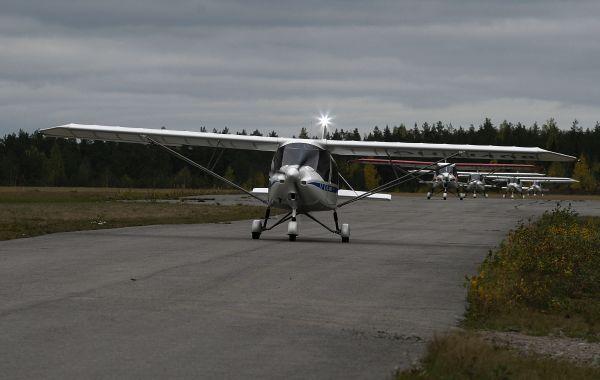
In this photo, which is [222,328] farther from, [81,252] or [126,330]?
[81,252]

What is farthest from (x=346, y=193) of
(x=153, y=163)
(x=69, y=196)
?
(x=153, y=163)

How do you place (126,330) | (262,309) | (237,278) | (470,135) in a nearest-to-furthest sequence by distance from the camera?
(126,330), (262,309), (237,278), (470,135)

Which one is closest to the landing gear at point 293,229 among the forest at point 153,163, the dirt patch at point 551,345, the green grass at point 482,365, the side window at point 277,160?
the side window at point 277,160

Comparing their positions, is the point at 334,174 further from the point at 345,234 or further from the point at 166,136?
the point at 166,136

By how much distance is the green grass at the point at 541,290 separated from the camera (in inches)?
464

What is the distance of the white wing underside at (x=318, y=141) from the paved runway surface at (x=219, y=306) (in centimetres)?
475

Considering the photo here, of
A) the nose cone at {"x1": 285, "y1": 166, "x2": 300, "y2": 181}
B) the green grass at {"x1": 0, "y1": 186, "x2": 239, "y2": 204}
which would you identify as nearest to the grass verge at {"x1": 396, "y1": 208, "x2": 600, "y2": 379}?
the nose cone at {"x1": 285, "y1": 166, "x2": 300, "y2": 181}

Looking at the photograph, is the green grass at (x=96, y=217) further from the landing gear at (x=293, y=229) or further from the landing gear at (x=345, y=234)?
the landing gear at (x=345, y=234)

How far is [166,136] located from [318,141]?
211 inches

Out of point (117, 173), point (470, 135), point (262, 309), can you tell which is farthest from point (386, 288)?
point (470, 135)

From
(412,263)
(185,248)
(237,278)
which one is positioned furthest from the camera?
(185,248)

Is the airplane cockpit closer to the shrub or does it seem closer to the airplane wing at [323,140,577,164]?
the airplane wing at [323,140,577,164]

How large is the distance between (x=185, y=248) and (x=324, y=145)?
699cm

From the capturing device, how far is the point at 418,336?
10062mm
